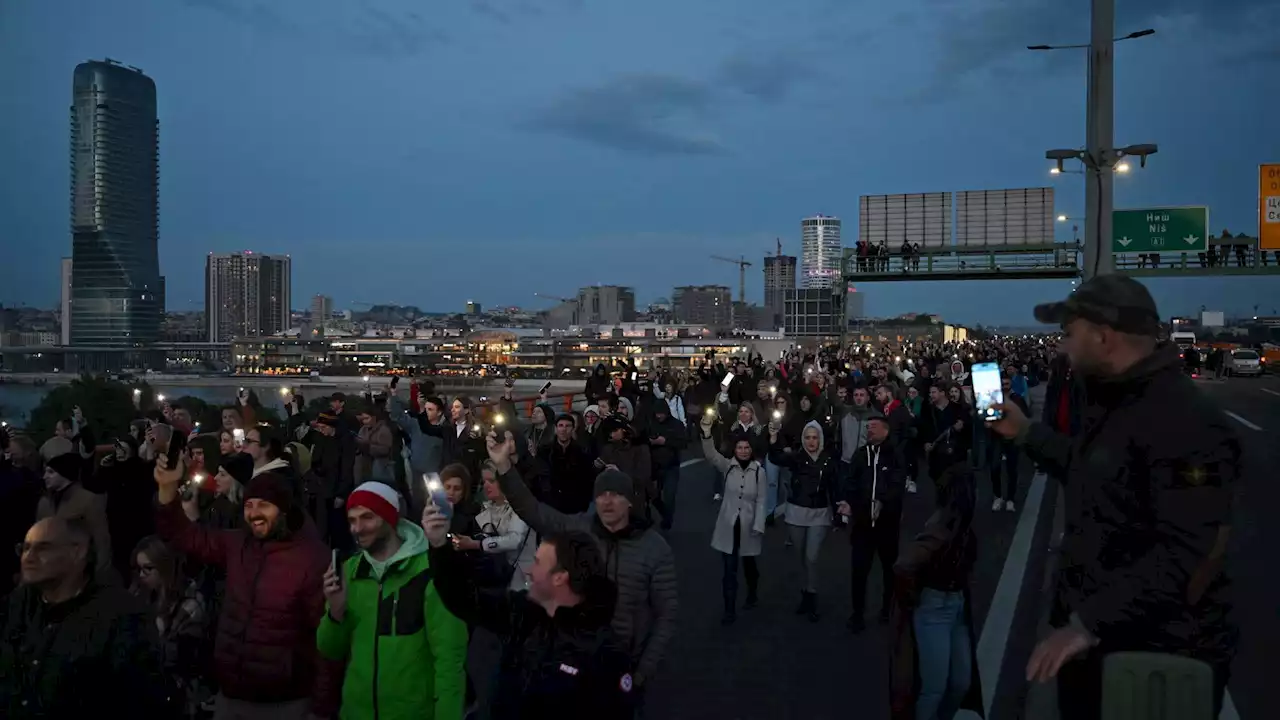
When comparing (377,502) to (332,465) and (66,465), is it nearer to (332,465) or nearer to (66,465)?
(66,465)

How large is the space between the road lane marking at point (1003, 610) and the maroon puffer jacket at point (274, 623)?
3.82 m

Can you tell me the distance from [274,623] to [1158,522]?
11.6ft

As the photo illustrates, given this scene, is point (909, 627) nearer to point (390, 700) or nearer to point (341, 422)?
point (390, 700)

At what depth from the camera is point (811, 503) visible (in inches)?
336

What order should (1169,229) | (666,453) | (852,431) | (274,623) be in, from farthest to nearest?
(1169,229) < (666,453) < (852,431) < (274,623)

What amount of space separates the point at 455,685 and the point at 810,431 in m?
5.48

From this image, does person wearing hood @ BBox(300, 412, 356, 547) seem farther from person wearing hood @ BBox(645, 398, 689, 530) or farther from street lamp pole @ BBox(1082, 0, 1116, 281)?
street lamp pole @ BBox(1082, 0, 1116, 281)

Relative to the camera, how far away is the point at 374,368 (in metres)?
172

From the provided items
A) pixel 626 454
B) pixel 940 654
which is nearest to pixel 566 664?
pixel 940 654

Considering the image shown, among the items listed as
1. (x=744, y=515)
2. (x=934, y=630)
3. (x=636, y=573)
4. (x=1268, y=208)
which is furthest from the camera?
(x=1268, y=208)

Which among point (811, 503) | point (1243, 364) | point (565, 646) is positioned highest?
point (1243, 364)

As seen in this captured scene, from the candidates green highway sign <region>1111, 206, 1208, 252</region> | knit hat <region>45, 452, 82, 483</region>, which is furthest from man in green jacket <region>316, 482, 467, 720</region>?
green highway sign <region>1111, 206, 1208, 252</region>

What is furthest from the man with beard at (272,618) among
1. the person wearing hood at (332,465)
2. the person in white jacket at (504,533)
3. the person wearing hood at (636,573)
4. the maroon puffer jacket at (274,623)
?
the person wearing hood at (332,465)

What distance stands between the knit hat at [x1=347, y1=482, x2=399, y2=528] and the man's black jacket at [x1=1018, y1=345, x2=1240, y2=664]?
107 inches
